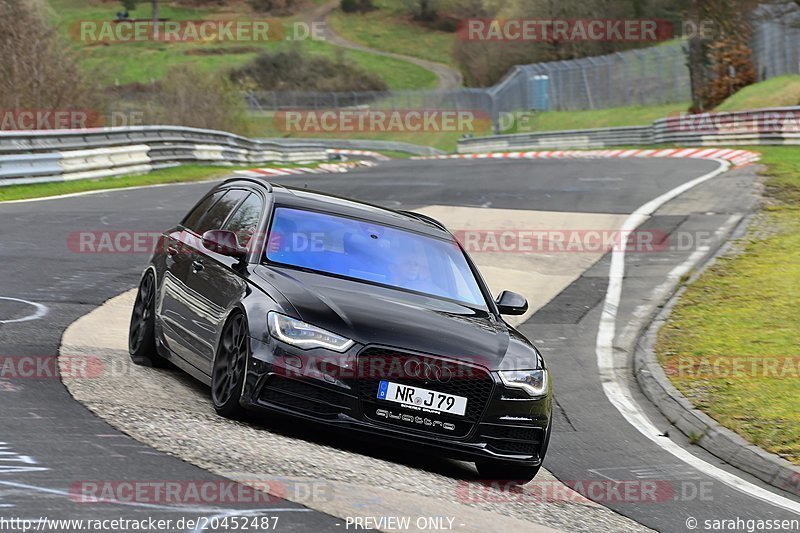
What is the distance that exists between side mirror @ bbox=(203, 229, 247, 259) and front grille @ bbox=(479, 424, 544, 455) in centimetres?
207

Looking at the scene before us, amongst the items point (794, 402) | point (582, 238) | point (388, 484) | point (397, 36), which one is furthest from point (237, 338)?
point (397, 36)

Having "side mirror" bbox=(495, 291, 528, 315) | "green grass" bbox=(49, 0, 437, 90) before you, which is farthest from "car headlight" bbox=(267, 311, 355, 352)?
"green grass" bbox=(49, 0, 437, 90)

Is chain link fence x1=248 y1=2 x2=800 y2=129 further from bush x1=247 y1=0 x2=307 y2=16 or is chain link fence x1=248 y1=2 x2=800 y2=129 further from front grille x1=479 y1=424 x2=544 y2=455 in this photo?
bush x1=247 y1=0 x2=307 y2=16

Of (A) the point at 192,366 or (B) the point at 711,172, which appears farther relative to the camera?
(B) the point at 711,172

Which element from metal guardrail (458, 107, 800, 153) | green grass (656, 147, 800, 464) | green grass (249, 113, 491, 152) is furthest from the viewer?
green grass (249, 113, 491, 152)

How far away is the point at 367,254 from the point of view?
8.45 m

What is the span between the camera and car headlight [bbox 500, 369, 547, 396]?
7496 mm

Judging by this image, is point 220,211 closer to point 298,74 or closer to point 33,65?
point 33,65

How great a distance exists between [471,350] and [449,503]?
4.10 feet

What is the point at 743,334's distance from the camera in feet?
43.4

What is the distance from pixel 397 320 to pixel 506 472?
121cm

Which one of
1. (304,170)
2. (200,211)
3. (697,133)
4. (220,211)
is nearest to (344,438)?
(220,211)

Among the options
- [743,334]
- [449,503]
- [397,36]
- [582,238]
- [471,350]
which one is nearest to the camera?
[449,503]

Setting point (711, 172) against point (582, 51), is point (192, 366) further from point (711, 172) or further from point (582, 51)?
point (582, 51)
